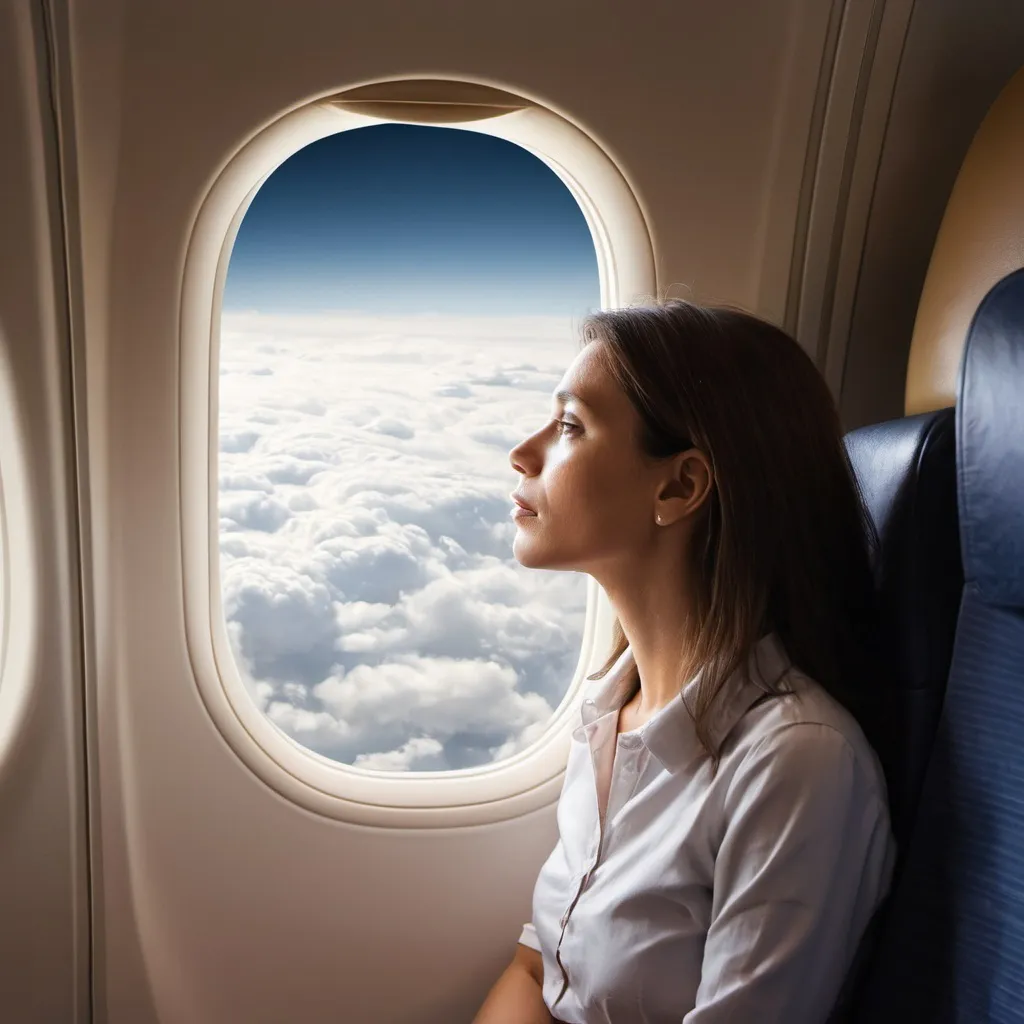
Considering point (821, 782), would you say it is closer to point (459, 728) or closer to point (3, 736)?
point (459, 728)

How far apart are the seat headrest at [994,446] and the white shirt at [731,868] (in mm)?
243

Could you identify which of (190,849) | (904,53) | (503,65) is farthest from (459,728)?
(904,53)

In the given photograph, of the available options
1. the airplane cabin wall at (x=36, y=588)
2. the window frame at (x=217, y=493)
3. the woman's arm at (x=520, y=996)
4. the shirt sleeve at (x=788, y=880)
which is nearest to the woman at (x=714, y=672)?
the shirt sleeve at (x=788, y=880)

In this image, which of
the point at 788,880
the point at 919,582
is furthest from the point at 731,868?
the point at 919,582

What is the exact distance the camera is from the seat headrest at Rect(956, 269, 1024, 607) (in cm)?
99

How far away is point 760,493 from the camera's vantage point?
1223mm

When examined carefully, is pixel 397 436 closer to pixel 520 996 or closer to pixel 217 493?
pixel 217 493

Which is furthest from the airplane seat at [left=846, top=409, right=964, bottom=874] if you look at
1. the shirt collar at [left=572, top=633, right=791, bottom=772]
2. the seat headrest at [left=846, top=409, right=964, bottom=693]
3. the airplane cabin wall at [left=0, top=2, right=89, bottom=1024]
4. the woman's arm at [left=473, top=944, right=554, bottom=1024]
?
the airplane cabin wall at [left=0, top=2, right=89, bottom=1024]

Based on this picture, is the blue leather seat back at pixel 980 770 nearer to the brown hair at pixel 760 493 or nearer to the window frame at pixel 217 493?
the brown hair at pixel 760 493

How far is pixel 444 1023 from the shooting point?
6.03 feet

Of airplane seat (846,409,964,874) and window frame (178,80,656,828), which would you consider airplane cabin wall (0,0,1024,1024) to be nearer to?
window frame (178,80,656,828)

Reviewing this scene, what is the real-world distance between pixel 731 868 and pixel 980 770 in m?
0.28

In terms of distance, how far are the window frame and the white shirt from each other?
17.1 inches

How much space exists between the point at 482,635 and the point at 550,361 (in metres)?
0.51
